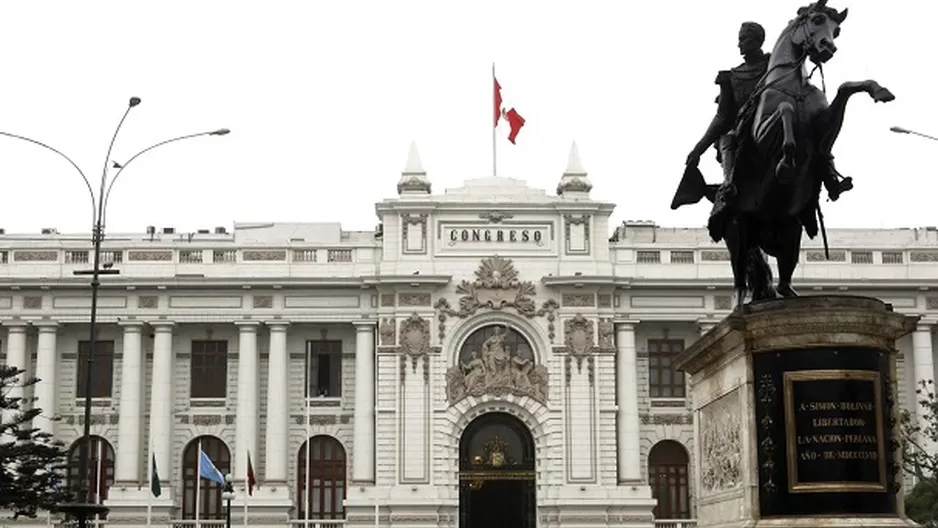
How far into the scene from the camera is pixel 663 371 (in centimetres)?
5750

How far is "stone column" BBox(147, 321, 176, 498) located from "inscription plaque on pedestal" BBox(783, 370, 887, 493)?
44371 mm

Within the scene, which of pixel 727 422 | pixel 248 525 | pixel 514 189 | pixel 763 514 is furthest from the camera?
pixel 514 189

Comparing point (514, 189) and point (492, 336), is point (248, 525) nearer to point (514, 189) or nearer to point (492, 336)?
point (492, 336)

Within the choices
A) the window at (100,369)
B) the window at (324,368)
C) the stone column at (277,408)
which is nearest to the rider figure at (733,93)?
the stone column at (277,408)

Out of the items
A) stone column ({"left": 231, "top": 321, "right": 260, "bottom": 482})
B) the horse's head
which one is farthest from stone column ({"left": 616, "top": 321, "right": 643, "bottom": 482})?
the horse's head

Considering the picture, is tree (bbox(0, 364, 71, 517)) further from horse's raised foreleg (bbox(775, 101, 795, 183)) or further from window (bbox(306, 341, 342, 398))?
horse's raised foreleg (bbox(775, 101, 795, 183))

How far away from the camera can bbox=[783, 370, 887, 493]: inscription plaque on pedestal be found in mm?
12781

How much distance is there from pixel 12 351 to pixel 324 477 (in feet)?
44.2

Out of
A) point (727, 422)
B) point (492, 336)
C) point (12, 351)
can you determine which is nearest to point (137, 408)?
point (12, 351)

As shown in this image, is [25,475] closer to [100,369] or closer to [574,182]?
[100,369]

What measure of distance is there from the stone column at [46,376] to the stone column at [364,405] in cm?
1208

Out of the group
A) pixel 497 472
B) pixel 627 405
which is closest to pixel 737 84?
pixel 627 405

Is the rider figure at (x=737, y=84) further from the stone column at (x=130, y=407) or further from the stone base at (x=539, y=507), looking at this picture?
the stone column at (x=130, y=407)

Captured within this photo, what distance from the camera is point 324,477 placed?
56.2 m
